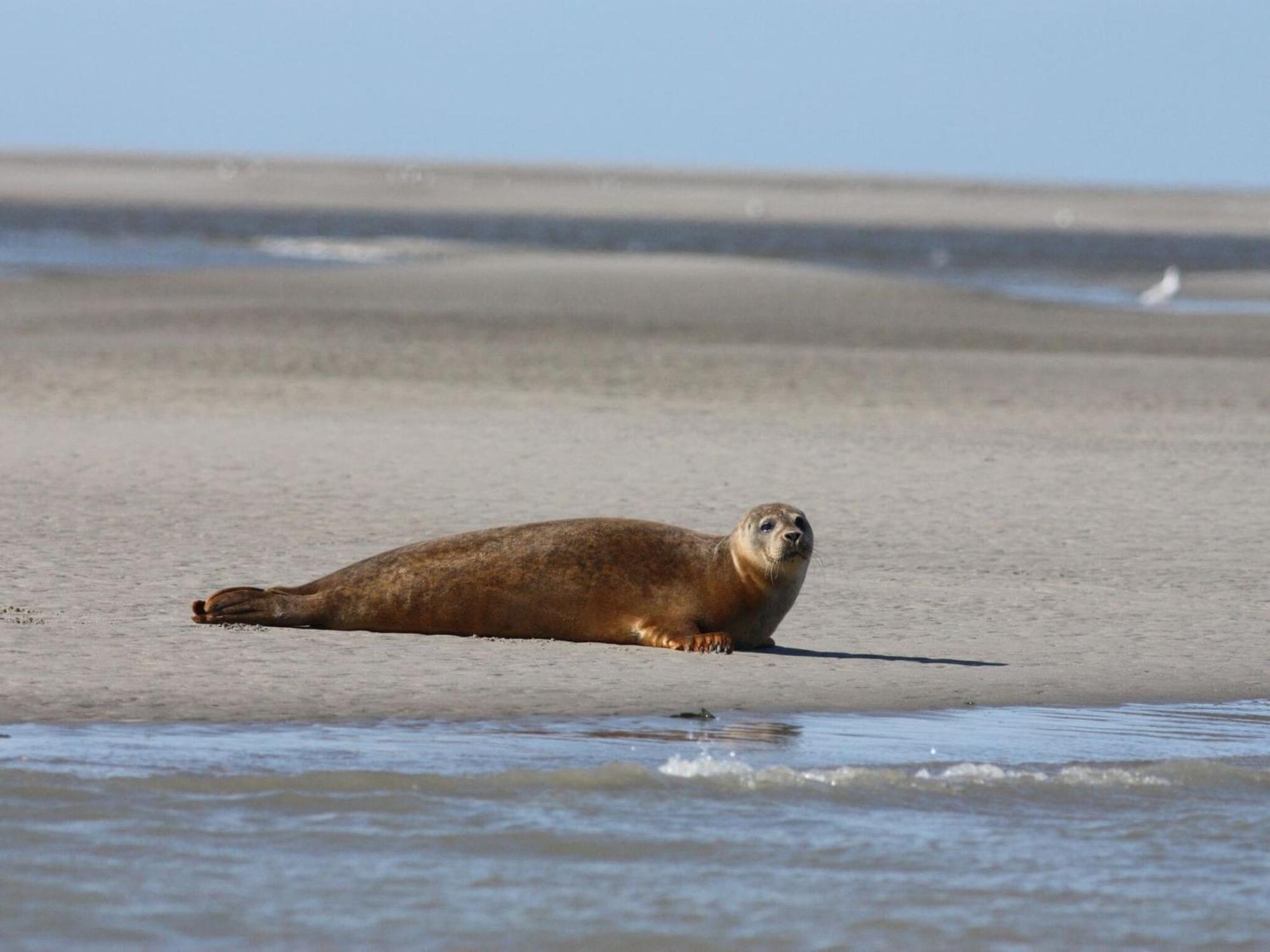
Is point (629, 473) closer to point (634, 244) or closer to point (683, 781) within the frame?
point (683, 781)

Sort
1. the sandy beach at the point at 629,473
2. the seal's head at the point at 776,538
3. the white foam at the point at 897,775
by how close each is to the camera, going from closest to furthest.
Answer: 1. the white foam at the point at 897,775
2. the sandy beach at the point at 629,473
3. the seal's head at the point at 776,538

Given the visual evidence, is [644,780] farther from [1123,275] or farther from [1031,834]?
[1123,275]

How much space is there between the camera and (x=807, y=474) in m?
12.4

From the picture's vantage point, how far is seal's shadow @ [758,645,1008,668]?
756 centimetres

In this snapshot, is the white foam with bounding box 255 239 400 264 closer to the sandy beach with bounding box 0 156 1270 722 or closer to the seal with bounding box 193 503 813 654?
the sandy beach with bounding box 0 156 1270 722

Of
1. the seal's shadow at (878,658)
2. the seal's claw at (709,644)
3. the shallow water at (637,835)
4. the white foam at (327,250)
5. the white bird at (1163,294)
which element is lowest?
the shallow water at (637,835)

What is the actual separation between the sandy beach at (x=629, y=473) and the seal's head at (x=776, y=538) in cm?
33

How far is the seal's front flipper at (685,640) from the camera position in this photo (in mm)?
7605

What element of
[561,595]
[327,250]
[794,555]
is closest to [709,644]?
[794,555]

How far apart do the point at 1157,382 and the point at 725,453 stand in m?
6.38

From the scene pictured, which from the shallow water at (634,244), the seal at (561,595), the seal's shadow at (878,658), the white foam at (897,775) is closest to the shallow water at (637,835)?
the white foam at (897,775)

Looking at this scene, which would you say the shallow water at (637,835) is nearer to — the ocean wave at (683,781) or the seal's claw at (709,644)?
the ocean wave at (683,781)

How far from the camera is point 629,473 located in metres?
12.1

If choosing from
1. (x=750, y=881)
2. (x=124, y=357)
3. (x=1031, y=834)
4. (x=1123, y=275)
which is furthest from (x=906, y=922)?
(x=1123, y=275)
